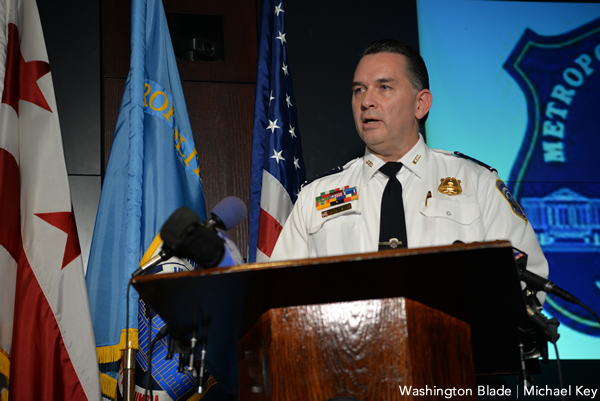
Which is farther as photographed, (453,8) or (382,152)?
(453,8)

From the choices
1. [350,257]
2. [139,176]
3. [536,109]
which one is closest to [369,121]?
[139,176]

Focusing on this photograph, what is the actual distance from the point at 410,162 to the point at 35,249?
4.61 ft

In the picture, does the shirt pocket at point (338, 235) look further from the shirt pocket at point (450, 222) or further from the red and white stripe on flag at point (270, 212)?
the red and white stripe on flag at point (270, 212)

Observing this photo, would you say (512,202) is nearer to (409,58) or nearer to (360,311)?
(409,58)

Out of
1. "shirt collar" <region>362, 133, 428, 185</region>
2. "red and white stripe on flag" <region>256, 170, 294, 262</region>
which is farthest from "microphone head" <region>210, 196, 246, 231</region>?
"red and white stripe on flag" <region>256, 170, 294, 262</region>

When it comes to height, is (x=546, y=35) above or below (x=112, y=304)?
above

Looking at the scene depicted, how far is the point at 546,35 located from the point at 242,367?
295 centimetres

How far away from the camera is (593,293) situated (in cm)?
316

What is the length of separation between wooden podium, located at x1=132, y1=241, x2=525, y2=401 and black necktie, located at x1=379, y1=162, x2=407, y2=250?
2.32ft

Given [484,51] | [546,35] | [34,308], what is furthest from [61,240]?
[546,35]

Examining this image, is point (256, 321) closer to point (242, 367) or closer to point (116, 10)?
point (242, 367)

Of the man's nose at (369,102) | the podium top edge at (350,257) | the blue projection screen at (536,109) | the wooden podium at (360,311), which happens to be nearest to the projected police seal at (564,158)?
the blue projection screen at (536,109)

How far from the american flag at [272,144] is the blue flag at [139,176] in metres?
0.28

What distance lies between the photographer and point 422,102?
2.28 metres
